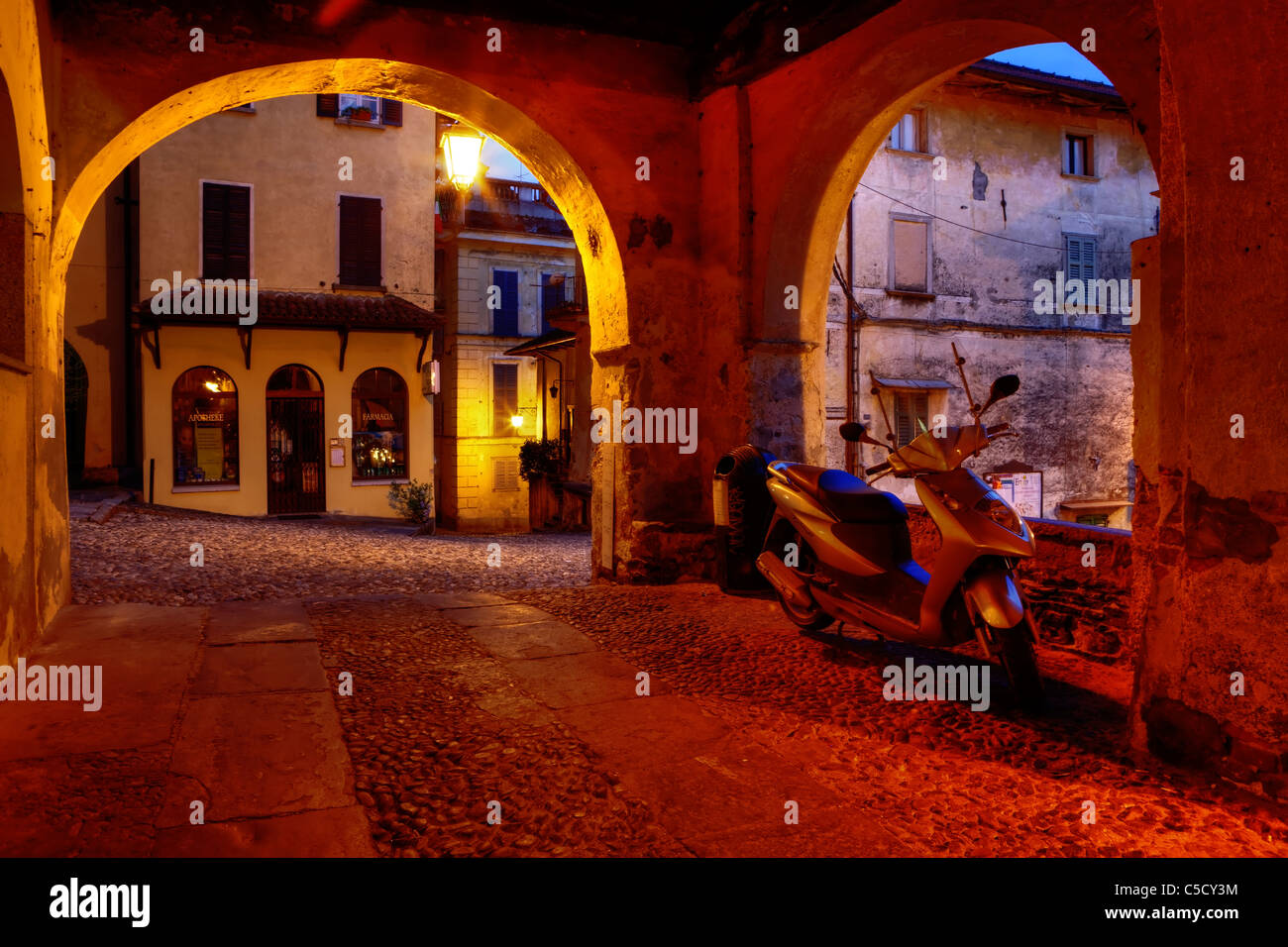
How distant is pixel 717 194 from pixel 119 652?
455 cm

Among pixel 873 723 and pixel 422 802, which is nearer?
pixel 422 802

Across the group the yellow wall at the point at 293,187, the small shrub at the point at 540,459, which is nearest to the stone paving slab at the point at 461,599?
the yellow wall at the point at 293,187

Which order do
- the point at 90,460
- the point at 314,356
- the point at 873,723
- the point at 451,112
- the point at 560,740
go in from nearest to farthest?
the point at 560,740, the point at 873,723, the point at 451,112, the point at 90,460, the point at 314,356

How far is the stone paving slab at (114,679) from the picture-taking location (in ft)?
9.93

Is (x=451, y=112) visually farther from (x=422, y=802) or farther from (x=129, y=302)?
(x=129, y=302)

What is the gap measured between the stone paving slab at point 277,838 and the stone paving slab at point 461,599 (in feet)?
10.0

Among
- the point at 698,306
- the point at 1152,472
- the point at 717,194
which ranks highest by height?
the point at 717,194

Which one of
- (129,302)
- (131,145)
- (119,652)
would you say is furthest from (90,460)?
(119,652)

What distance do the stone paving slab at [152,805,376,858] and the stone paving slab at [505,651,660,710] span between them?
1.17m

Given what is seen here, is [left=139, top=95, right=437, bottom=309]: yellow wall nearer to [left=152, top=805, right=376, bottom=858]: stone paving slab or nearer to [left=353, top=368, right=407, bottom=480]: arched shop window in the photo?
[left=353, top=368, right=407, bottom=480]: arched shop window

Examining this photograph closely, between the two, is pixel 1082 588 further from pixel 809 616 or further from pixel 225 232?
pixel 225 232

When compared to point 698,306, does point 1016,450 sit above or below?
below

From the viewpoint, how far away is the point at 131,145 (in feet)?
18.0
